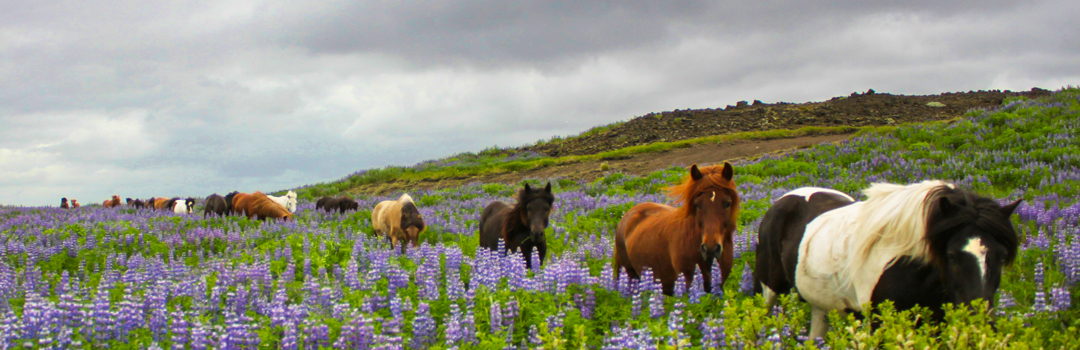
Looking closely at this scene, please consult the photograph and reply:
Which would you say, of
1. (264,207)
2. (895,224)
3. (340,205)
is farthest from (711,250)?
(340,205)

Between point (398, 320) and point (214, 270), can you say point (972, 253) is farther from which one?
point (214, 270)

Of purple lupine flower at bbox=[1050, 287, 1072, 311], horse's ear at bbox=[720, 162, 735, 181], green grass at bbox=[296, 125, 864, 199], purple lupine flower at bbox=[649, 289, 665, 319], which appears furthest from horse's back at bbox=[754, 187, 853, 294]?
green grass at bbox=[296, 125, 864, 199]

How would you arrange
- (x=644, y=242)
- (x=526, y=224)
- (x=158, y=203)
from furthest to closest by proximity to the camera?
1. (x=158, y=203)
2. (x=526, y=224)
3. (x=644, y=242)

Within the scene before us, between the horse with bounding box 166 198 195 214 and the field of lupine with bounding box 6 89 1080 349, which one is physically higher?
the horse with bounding box 166 198 195 214

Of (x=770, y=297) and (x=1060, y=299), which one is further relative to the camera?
(x=770, y=297)

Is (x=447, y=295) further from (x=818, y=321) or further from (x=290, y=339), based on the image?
(x=818, y=321)

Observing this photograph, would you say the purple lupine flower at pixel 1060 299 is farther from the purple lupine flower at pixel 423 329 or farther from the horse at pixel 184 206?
the horse at pixel 184 206

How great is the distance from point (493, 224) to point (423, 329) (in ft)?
18.0

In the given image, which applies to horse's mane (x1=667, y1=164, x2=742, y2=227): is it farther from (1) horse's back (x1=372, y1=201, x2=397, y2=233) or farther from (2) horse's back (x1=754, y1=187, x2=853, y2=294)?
(1) horse's back (x1=372, y1=201, x2=397, y2=233)

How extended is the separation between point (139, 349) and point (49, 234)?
1143 cm

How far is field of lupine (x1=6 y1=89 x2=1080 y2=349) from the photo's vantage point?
13.2ft

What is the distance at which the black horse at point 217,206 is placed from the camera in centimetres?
1812

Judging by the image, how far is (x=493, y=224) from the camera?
10.0 metres

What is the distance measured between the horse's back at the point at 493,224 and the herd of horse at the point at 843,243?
A: 2.50m
